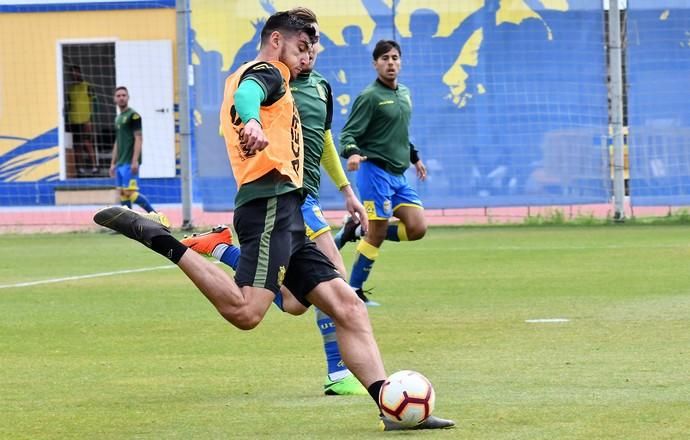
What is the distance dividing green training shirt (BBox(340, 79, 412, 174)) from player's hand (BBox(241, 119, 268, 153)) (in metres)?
6.78

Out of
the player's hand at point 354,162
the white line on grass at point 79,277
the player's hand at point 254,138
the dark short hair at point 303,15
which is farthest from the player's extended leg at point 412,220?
the player's hand at point 254,138

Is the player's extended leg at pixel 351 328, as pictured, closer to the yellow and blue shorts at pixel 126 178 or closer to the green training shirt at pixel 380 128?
the green training shirt at pixel 380 128

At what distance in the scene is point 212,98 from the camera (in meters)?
24.4

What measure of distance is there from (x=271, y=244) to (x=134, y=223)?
2.25 ft

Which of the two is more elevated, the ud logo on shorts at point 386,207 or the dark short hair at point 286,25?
the dark short hair at point 286,25

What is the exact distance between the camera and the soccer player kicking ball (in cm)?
653

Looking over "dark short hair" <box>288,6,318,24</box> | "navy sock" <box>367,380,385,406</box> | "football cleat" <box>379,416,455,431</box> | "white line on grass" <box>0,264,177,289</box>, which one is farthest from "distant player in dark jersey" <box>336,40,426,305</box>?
"football cleat" <box>379,416,455,431</box>

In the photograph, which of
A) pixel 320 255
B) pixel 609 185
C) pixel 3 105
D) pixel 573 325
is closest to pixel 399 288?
pixel 573 325

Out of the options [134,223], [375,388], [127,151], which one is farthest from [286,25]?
[127,151]

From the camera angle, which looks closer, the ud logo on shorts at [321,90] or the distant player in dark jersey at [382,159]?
the ud logo on shorts at [321,90]

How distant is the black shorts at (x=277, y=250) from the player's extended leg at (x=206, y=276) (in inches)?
2.5

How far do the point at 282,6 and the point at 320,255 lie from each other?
17659 mm

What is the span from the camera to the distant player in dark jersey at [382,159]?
492 inches

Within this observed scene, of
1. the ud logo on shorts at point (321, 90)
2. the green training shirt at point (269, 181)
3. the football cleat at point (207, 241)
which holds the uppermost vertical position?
the ud logo on shorts at point (321, 90)
